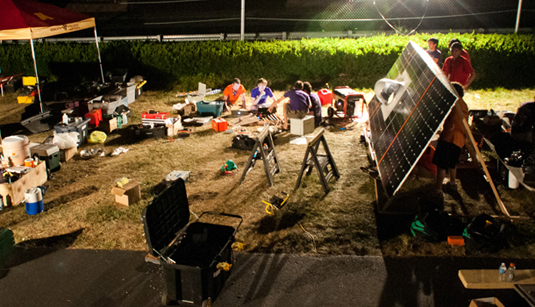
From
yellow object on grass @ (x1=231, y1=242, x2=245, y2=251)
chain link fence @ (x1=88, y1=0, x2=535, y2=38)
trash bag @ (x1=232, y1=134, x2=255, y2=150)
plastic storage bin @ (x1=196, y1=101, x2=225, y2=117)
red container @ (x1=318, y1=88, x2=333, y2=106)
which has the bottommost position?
yellow object on grass @ (x1=231, y1=242, x2=245, y2=251)

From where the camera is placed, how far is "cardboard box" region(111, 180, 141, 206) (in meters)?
7.18

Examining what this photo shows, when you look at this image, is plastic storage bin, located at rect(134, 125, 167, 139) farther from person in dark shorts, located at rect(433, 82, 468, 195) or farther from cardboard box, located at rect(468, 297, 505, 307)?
cardboard box, located at rect(468, 297, 505, 307)

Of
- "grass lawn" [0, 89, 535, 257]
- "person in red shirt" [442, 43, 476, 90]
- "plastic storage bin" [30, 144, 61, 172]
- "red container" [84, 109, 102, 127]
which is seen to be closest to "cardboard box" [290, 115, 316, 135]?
"grass lawn" [0, 89, 535, 257]

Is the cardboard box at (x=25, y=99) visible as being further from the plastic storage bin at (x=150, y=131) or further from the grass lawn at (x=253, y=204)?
the plastic storage bin at (x=150, y=131)

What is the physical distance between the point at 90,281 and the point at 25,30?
8266 mm

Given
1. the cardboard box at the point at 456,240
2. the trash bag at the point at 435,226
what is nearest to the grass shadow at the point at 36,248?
the trash bag at the point at 435,226

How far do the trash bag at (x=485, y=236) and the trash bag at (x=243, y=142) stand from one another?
5.31 metres

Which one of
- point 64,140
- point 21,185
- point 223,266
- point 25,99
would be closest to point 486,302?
point 223,266

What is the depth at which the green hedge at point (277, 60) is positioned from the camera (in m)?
14.8

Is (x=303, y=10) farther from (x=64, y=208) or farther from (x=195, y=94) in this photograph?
(x=64, y=208)

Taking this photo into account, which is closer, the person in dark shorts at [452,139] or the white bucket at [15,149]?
the person in dark shorts at [452,139]

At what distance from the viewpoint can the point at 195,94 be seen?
13805 millimetres

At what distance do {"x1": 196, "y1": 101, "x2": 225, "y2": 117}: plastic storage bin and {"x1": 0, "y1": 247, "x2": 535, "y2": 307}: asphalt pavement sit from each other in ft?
23.0

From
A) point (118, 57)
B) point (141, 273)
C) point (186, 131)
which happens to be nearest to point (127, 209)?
point (141, 273)
